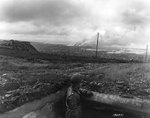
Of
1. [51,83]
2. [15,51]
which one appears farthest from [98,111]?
[15,51]

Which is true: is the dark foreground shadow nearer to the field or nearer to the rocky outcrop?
the field

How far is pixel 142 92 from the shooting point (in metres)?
7.67

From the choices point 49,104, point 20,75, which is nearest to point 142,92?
point 49,104

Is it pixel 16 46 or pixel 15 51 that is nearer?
pixel 15 51

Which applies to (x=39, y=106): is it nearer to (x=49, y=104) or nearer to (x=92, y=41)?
(x=49, y=104)

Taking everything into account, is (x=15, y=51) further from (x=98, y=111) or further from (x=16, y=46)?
(x=98, y=111)

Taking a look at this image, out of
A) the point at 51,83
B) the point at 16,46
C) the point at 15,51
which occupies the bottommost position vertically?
the point at 51,83

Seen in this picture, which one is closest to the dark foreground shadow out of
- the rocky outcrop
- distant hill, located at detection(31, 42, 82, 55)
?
the rocky outcrop

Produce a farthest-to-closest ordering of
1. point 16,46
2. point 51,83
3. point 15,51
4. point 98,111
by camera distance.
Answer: point 16,46, point 15,51, point 51,83, point 98,111

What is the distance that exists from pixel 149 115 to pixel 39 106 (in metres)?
3.37

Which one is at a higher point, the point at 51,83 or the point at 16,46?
the point at 16,46

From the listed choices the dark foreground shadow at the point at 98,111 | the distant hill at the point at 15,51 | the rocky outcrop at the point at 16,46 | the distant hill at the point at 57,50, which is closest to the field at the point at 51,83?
the dark foreground shadow at the point at 98,111

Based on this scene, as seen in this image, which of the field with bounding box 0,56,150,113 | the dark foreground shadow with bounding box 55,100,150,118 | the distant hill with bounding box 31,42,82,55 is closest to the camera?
the dark foreground shadow with bounding box 55,100,150,118

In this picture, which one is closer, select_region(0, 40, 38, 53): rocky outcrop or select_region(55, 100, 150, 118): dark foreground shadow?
select_region(55, 100, 150, 118): dark foreground shadow
